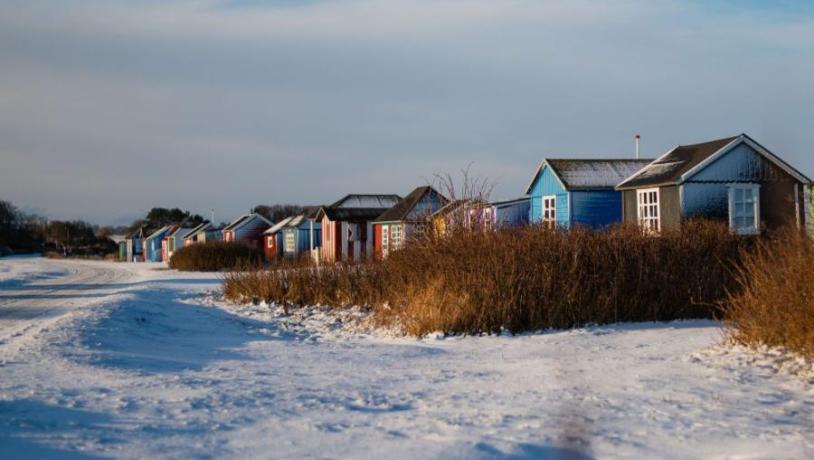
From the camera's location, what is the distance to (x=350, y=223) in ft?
153

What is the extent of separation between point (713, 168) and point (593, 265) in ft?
43.5

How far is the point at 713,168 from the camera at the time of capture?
84.0 ft

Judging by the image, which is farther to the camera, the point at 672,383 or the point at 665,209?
the point at 665,209

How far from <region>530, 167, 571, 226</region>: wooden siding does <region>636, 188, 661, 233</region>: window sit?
2.69 metres

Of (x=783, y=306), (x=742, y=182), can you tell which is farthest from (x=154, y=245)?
(x=783, y=306)

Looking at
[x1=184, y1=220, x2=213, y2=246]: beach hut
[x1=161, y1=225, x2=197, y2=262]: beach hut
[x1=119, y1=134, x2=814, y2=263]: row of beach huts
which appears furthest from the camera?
[x1=161, y1=225, x2=197, y2=262]: beach hut

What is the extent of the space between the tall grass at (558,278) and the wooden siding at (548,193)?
1422cm

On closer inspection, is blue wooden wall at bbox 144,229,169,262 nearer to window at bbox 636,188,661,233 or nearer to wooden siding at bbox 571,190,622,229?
wooden siding at bbox 571,190,622,229

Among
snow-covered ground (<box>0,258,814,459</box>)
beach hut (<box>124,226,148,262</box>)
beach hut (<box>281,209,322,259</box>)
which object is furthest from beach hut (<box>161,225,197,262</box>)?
snow-covered ground (<box>0,258,814,459</box>)

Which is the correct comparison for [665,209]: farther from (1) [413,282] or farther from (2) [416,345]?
(2) [416,345]

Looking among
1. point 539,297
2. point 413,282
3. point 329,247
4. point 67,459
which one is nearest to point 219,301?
point 413,282

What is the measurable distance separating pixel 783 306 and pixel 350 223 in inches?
1490

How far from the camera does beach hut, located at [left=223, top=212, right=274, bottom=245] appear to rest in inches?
2589

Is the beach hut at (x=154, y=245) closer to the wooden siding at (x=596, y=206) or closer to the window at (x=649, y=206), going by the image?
the wooden siding at (x=596, y=206)
